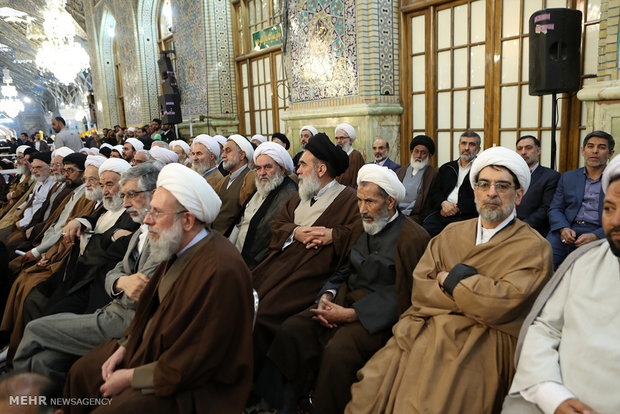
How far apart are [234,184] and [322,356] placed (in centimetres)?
228

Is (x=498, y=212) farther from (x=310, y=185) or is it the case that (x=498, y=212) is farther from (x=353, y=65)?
(x=353, y=65)

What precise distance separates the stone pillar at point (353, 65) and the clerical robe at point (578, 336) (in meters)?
4.34

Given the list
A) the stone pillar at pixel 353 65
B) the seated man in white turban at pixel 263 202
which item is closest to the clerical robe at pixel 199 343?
the seated man in white turban at pixel 263 202

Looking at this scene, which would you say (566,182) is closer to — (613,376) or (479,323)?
(479,323)

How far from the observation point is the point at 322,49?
6301mm

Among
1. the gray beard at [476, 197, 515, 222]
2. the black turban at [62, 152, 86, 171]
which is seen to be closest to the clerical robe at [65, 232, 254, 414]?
the gray beard at [476, 197, 515, 222]

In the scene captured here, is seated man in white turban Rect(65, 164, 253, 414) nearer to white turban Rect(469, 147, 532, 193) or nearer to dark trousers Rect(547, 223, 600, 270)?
white turban Rect(469, 147, 532, 193)

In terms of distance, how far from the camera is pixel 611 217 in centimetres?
144

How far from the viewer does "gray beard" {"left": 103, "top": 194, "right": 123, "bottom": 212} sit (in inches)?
128

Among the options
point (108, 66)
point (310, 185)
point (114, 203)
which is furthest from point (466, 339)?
point (108, 66)

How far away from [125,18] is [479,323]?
44.5ft

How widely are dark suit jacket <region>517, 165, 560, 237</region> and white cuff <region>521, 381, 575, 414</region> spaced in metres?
2.28

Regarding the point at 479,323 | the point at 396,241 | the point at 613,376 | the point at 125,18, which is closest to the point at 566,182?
the point at 396,241

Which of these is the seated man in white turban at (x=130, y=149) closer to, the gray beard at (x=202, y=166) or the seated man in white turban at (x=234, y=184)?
the gray beard at (x=202, y=166)
